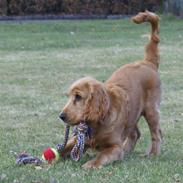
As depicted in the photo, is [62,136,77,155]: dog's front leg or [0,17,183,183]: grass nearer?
[0,17,183,183]: grass

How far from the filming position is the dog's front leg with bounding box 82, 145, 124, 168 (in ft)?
22.1

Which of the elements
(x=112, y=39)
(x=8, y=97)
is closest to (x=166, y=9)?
(x=112, y=39)

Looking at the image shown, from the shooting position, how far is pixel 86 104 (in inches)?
265

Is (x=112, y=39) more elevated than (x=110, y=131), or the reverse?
(x=110, y=131)

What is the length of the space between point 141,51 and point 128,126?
1047 centimetres

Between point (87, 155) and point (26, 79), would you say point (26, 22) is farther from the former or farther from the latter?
point (87, 155)

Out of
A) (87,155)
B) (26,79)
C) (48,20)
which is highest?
(87,155)

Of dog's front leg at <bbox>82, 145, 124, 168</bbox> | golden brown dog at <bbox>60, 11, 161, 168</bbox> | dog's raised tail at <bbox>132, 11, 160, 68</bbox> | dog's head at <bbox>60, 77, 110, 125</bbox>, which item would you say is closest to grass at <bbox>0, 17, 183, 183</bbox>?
dog's front leg at <bbox>82, 145, 124, 168</bbox>

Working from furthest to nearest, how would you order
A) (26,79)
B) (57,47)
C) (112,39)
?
1. (112,39)
2. (57,47)
3. (26,79)

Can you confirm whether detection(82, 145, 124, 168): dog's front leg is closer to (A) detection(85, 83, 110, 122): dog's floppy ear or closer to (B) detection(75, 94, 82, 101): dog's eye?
(A) detection(85, 83, 110, 122): dog's floppy ear

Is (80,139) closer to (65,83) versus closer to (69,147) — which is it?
(69,147)

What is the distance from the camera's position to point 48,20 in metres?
26.6

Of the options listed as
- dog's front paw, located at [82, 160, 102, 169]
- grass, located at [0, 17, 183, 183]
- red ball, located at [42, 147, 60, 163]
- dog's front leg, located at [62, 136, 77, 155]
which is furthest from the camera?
dog's front leg, located at [62, 136, 77, 155]

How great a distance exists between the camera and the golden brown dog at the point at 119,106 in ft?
22.2
